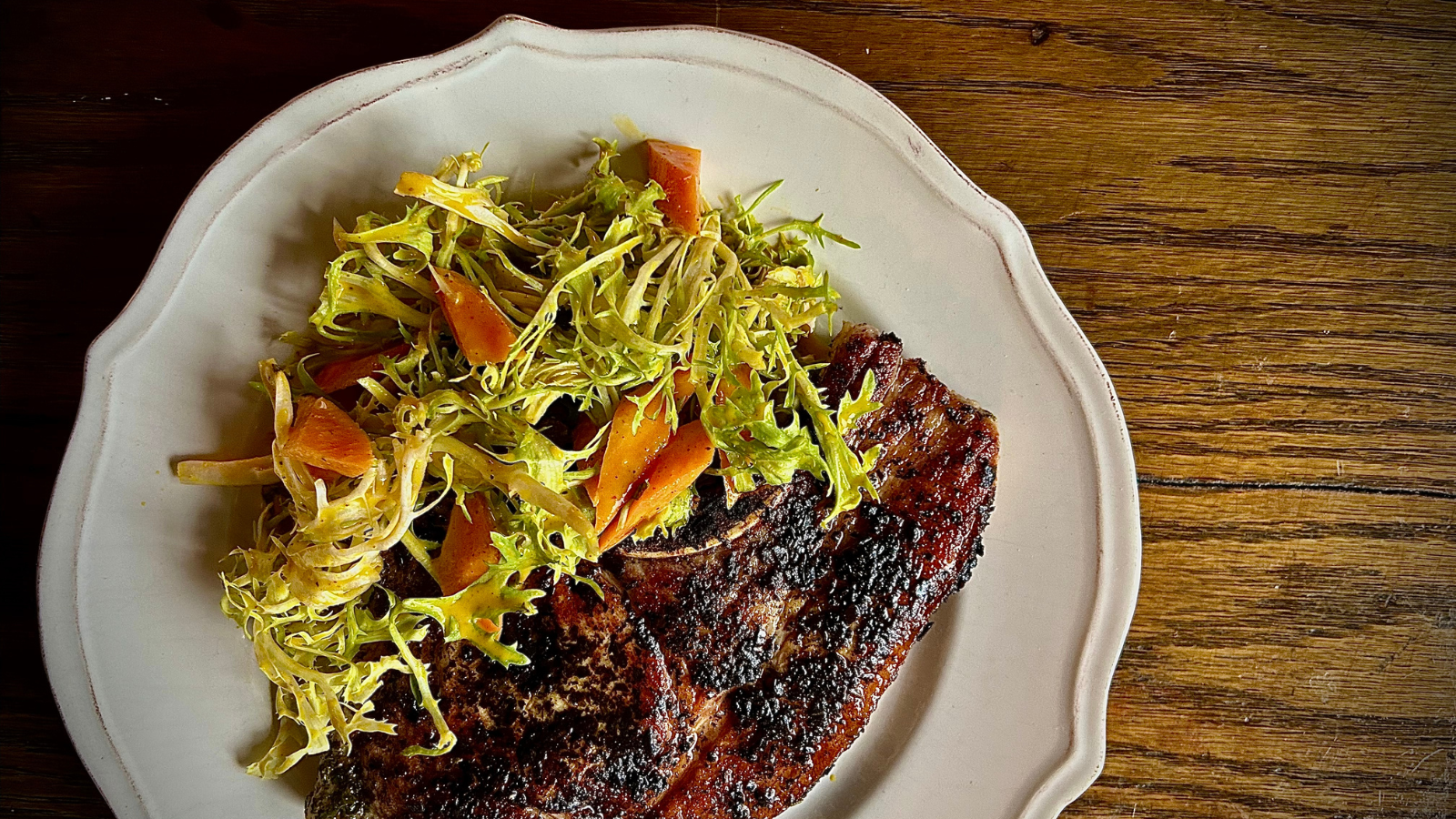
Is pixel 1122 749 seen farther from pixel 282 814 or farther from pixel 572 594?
pixel 282 814

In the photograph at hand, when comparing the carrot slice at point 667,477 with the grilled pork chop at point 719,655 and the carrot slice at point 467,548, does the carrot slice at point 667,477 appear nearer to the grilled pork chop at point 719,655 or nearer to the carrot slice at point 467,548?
the grilled pork chop at point 719,655

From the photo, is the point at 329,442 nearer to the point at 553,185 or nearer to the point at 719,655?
the point at 553,185

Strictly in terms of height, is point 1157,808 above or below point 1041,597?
below

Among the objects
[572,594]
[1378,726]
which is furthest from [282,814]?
[1378,726]

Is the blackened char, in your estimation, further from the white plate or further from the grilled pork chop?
the white plate

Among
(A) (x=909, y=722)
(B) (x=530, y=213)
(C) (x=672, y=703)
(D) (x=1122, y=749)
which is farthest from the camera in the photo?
(D) (x=1122, y=749)

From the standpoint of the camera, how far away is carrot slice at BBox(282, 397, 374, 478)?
2.16m

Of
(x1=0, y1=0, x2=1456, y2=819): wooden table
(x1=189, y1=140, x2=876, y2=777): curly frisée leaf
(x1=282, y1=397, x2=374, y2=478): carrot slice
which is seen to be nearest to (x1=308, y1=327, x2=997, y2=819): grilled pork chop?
(x1=189, y1=140, x2=876, y2=777): curly frisée leaf

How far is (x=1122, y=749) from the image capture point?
117 inches

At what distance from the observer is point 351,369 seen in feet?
7.73

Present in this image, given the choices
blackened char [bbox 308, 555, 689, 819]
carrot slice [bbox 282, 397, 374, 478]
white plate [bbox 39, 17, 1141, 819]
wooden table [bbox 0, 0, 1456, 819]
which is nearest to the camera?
carrot slice [bbox 282, 397, 374, 478]

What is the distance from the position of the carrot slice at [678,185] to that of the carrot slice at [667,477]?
2.04 ft

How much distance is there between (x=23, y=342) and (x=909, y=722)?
3.32m

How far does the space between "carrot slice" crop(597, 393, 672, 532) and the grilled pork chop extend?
24 cm
